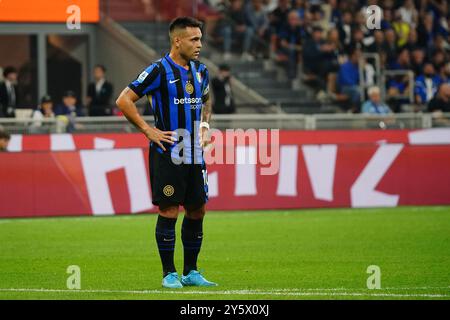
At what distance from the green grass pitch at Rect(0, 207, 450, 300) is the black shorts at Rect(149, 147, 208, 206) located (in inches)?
31.8

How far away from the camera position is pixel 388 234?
52.6 feet

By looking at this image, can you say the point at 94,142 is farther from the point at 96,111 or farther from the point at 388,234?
the point at 388,234

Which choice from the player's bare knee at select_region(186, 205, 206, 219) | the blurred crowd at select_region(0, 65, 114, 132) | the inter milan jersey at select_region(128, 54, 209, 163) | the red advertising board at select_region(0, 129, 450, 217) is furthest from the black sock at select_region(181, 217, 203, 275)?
the blurred crowd at select_region(0, 65, 114, 132)

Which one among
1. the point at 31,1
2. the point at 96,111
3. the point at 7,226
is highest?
the point at 31,1

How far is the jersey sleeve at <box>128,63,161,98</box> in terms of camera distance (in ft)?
35.0

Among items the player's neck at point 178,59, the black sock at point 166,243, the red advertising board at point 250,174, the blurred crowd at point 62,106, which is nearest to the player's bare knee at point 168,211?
the black sock at point 166,243

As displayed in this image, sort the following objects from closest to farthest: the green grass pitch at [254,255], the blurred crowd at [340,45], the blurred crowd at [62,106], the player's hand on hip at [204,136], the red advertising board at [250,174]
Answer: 1. the green grass pitch at [254,255]
2. the player's hand on hip at [204,136]
3. the red advertising board at [250,174]
4. the blurred crowd at [62,106]
5. the blurred crowd at [340,45]

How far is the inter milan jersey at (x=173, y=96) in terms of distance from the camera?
10.7 m

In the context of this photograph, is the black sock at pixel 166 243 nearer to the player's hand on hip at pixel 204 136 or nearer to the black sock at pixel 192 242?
the black sock at pixel 192 242

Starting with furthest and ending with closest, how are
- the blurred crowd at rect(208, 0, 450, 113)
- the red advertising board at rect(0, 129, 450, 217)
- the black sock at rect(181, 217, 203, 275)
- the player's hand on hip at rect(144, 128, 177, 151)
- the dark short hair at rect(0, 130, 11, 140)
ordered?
the blurred crowd at rect(208, 0, 450, 113) < the dark short hair at rect(0, 130, 11, 140) < the red advertising board at rect(0, 129, 450, 217) < the black sock at rect(181, 217, 203, 275) < the player's hand on hip at rect(144, 128, 177, 151)

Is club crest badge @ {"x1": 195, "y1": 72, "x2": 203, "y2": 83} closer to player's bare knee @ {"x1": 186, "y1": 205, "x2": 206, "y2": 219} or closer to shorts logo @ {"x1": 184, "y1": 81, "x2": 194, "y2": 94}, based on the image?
shorts logo @ {"x1": 184, "y1": 81, "x2": 194, "y2": 94}

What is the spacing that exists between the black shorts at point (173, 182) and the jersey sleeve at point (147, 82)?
1.74ft
